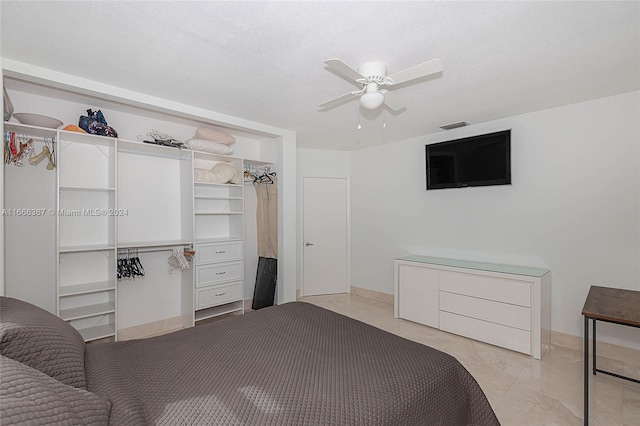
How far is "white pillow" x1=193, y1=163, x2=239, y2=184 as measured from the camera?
357 cm

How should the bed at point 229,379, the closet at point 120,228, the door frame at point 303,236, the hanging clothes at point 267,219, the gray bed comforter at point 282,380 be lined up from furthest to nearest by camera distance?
the door frame at point 303,236 < the hanging clothes at point 267,219 < the closet at point 120,228 < the gray bed comforter at point 282,380 < the bed at point 229,379

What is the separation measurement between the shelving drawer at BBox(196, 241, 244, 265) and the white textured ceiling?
5.20 feet

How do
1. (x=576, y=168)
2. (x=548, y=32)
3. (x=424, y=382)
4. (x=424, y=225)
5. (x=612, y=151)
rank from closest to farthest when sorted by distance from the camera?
1. (x=424, y=382)
2. (x=548, y=32)
3. (x=612, y=151)
4. (x=576, y=168)
5. (x=424, y=225)

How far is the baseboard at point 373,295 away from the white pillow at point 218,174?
9.01ft

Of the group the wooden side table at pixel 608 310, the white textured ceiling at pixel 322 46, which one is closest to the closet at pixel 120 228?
the white textured ceiling at pixel 322 46

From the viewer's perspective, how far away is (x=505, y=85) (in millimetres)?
2607

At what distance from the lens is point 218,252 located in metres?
3.58

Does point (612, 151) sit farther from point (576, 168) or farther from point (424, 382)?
point (424, 382)

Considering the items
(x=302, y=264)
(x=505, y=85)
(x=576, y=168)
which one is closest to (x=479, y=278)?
(x=576, y=168)

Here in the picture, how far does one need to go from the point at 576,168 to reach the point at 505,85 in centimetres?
126

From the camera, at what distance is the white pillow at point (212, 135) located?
355cm

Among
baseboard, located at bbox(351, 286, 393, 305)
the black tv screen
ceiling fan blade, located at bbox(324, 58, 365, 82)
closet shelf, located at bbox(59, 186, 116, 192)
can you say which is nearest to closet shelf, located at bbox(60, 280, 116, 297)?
closet shelf, located at bbox(59, 186, 116, 192)

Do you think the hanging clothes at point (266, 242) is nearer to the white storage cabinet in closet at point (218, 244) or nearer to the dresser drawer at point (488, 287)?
the white storage cabinet in closet at point (218, 244)

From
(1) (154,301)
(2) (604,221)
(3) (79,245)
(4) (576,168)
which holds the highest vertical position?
(4) (576,168)
